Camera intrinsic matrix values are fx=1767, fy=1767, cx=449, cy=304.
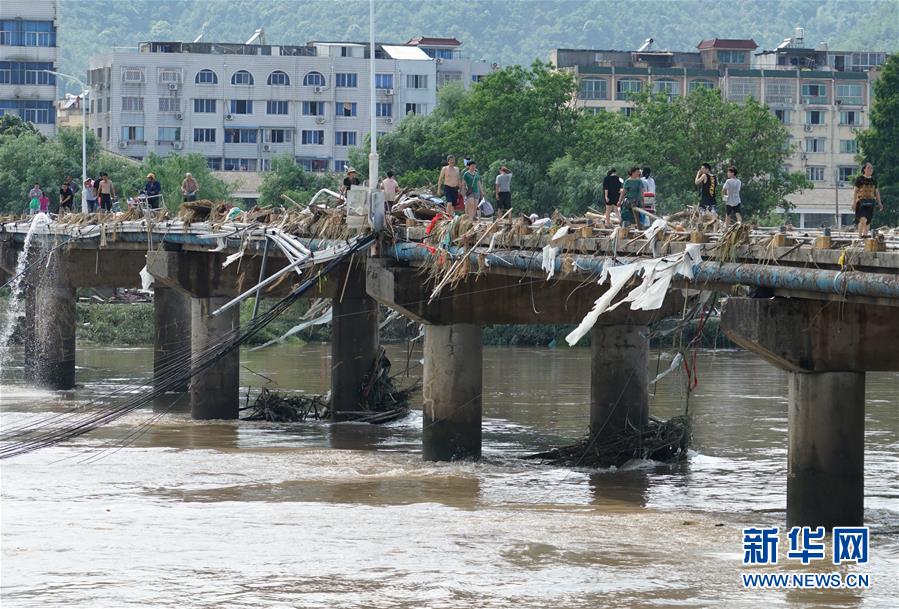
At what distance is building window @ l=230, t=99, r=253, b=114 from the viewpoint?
126688 millimetres

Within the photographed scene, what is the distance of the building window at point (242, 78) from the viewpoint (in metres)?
126

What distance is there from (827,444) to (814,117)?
109m

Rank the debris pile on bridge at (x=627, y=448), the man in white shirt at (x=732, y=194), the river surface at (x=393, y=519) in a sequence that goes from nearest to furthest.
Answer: the river surface at (x=393, y=519)
the man in white shirt at (x=732, y=194)
the debris pile on bridge at (x=627, y=448)

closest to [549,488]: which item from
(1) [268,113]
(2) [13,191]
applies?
(2) [13,191]

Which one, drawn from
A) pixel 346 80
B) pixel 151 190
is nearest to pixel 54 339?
pixel 151 190

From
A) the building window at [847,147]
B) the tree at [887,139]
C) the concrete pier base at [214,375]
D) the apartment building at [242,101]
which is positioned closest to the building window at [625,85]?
the building window at [847,147]

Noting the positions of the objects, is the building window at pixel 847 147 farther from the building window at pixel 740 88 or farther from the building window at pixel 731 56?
the building window at pixel 731 56

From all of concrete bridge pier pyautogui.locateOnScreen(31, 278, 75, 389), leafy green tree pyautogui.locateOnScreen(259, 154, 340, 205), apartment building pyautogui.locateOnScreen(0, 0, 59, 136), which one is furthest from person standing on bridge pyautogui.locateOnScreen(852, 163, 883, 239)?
apartment building pyautogui.locateOnScreen(0, 0, 59, 136)

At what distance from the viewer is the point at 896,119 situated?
78.2m

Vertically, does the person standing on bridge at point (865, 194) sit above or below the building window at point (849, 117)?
below

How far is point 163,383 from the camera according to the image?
1516 inches

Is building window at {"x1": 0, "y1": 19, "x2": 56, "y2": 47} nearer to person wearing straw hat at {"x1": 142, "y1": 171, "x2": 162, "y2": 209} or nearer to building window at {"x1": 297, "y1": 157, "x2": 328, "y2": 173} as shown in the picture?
building window at {"x1": 297, "y1": 157, "x2": 328, "y2": 173}

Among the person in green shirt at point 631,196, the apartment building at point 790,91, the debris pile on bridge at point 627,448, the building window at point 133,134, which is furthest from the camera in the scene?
the apartment building at point 790,91

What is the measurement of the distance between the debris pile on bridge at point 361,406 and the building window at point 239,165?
8694cm
